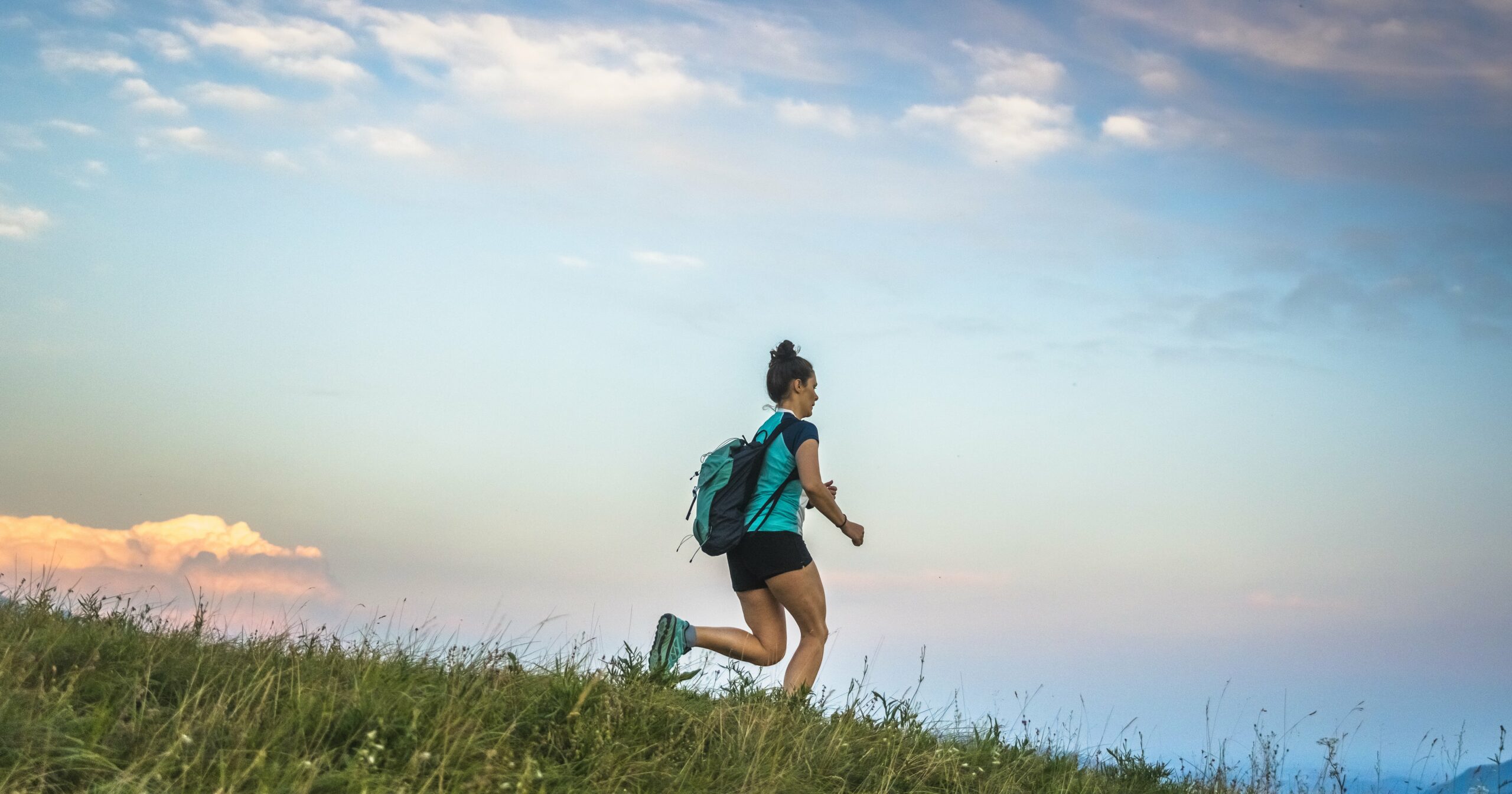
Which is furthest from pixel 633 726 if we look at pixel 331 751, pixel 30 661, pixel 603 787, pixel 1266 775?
pixel 1266 775

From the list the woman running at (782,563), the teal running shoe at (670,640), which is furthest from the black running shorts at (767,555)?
the teal running shoe at (670,640)

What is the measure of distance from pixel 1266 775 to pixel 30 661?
25.9 ft

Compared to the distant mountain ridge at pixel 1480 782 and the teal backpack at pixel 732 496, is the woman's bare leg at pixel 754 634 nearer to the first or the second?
the teal backpack at pixel 732 496

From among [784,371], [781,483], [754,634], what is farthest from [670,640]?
[784,371]

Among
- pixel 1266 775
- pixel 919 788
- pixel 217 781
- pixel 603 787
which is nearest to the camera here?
pixel 217 781

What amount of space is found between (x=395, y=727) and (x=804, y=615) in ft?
10.6

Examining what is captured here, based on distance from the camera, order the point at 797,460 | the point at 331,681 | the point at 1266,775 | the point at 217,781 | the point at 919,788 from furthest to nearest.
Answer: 1. the point at 1266,775
2. the point at 797,460
3. the point at 919,788
4. the point at 331,681
5. the point at 217,781

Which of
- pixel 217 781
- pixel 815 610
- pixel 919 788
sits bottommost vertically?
pixel 217 781

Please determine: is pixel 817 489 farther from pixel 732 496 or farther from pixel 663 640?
pixel 663 640

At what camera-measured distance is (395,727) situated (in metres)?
5.41

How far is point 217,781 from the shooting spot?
4.80 m

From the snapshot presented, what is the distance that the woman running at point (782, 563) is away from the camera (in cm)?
796

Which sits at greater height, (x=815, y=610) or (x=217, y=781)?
(x=815, y=610)

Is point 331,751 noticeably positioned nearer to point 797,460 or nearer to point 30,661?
point 30,661
